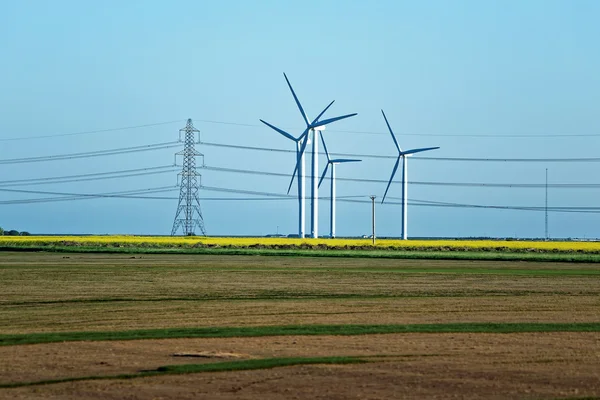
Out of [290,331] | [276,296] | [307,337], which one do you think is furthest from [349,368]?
[276,296]

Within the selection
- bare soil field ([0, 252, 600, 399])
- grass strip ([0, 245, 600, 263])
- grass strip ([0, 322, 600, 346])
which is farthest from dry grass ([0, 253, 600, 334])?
grass strip ([0, 245, 600, 263])

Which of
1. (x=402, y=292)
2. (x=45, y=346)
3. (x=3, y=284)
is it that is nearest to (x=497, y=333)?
(x=45, y=346)

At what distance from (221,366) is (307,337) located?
5.48 metres

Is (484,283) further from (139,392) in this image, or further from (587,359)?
(139,392)

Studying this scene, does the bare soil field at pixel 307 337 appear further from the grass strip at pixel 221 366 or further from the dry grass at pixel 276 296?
the grass strip at pixel 221 366

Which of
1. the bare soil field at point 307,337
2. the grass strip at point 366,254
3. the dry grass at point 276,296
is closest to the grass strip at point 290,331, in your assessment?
the bare soil field at point 307,337

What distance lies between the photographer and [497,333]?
27.6 metres

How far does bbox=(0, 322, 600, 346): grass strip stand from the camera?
26.1 metres

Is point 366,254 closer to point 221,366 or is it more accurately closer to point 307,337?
point 307,337

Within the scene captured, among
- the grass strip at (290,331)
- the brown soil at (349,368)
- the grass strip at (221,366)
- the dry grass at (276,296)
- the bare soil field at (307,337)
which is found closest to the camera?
the brown soil at (349,368)

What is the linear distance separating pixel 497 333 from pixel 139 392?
12312mm

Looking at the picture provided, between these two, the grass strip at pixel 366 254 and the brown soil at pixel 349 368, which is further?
the grass strip at pixel 366 254

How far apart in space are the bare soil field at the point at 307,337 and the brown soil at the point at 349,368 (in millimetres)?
37

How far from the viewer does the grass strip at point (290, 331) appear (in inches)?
1028
